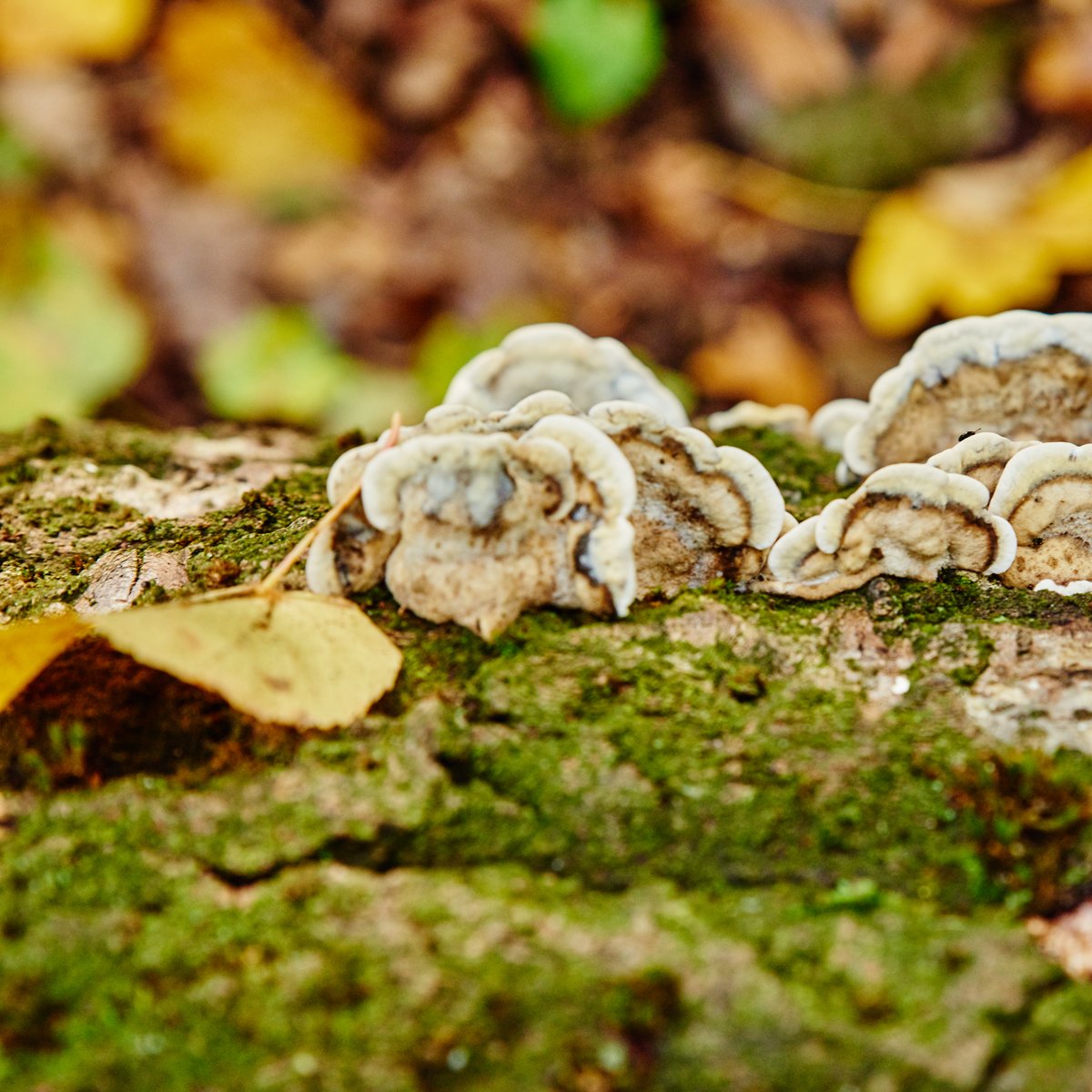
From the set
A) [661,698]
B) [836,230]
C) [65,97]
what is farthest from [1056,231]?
[65,97]

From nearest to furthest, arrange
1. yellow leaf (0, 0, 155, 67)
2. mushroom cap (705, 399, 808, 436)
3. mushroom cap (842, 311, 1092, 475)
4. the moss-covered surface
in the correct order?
1. the moss-covered surface
2. mushroom cap (842, 311, 1092, 475)
3. mushroom cap (705, 399, 808, 436)
4. yellow leaf (0, 0, 155, 67)

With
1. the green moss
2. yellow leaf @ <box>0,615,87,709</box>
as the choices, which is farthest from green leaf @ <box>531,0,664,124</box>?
yellow leaf @ <box>0,615,87,709</box>

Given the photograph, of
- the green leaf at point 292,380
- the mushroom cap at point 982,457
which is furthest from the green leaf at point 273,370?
the mushroom cap at point 982,457

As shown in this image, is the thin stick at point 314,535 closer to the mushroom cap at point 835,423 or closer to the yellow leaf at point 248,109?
the mushroom cap at point 835,423

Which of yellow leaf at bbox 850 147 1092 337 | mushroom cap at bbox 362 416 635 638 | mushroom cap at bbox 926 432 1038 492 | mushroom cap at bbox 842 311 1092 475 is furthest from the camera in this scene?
yellow leaf at bbox 850 147 1092 337

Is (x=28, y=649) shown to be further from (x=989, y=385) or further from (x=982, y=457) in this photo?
(x=989, y=385)

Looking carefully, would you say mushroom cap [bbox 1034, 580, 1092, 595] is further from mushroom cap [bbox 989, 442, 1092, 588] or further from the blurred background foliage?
the blurred background foliage
